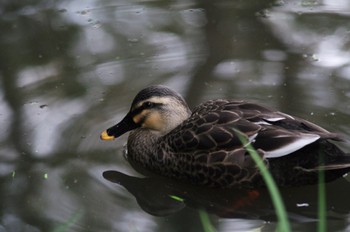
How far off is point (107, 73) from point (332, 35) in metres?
2.37

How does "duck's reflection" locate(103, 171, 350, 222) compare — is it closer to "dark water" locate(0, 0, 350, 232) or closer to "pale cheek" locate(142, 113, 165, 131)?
"dark water" locate(0, 0, 350, 232)

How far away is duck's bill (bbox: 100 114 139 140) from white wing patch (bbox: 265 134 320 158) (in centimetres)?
128

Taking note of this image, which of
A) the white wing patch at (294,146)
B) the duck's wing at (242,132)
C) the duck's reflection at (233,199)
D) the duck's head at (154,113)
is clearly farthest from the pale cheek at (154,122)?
the white wing patch at (294,146)

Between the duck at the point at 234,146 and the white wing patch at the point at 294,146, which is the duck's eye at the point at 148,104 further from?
the white wing patch at the point at 294,146

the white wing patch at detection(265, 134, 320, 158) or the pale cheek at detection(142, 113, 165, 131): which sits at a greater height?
the white wing patch at detection(265, 134, 320, 158)

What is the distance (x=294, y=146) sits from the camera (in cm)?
533

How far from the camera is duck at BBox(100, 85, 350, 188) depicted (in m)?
5.39

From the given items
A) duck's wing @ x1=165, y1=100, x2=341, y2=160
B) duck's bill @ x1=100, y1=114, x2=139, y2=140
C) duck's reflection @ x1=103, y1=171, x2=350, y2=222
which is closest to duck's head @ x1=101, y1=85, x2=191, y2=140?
duck's bill @ x1=100, y1=114, x2=139, y2=140

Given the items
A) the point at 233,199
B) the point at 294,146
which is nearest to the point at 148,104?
the point at 233,199

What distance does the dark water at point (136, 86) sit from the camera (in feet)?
17.8

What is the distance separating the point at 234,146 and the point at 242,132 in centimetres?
13

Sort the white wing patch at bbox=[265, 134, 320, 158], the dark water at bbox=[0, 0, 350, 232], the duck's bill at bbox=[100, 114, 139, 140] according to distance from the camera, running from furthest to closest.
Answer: the duck's bill at bbox=[100, 114, 139, 140] → the dark water at bbox=[0, 0, 350, 232] → the white wing patch at bbox=[265, 134, 320, 158]

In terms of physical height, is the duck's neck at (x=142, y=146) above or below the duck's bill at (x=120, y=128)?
below

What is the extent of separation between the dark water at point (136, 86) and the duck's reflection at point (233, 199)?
10 mm
